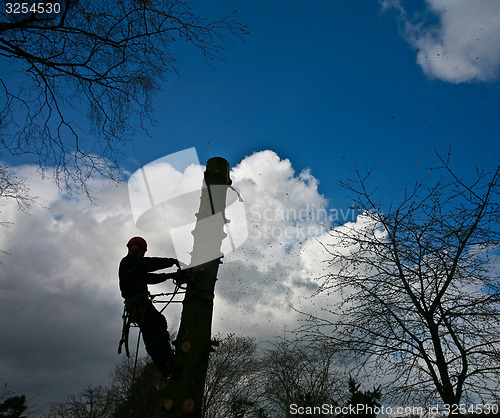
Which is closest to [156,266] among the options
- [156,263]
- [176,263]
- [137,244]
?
[156,263]

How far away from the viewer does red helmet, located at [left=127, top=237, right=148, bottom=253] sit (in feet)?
13.8

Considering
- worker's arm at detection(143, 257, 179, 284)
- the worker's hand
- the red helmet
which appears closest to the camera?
the worker's hand

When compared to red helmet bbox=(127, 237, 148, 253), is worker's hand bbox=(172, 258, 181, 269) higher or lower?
lower

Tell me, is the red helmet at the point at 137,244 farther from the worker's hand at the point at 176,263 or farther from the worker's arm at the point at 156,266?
the worker's hand at the point at 176,263

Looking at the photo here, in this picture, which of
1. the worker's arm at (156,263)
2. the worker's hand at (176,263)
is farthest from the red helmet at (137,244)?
the worker's hand at (176,263)

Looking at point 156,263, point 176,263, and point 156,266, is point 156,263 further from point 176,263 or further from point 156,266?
point 176,263

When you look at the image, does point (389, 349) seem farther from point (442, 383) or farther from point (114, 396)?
point (114, 396)

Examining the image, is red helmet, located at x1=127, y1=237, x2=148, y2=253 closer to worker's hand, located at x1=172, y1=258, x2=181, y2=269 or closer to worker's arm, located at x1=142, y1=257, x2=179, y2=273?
worker's arm, located at x1=142, y1=257, x2=179, y2=273

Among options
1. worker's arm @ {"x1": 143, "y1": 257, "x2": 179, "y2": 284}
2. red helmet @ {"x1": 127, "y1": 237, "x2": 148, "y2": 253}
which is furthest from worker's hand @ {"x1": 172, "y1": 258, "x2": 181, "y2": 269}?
red helmet @ {"x1": 127, "y1": 237, "x2": 148, "y2": 253}

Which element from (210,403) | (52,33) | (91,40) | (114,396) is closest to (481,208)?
(91,40)

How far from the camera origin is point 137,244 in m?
4.25

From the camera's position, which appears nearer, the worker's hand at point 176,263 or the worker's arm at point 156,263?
the worker's hand at point 176,263

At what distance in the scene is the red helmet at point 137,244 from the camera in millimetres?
4199

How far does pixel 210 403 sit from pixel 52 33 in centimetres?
2286
